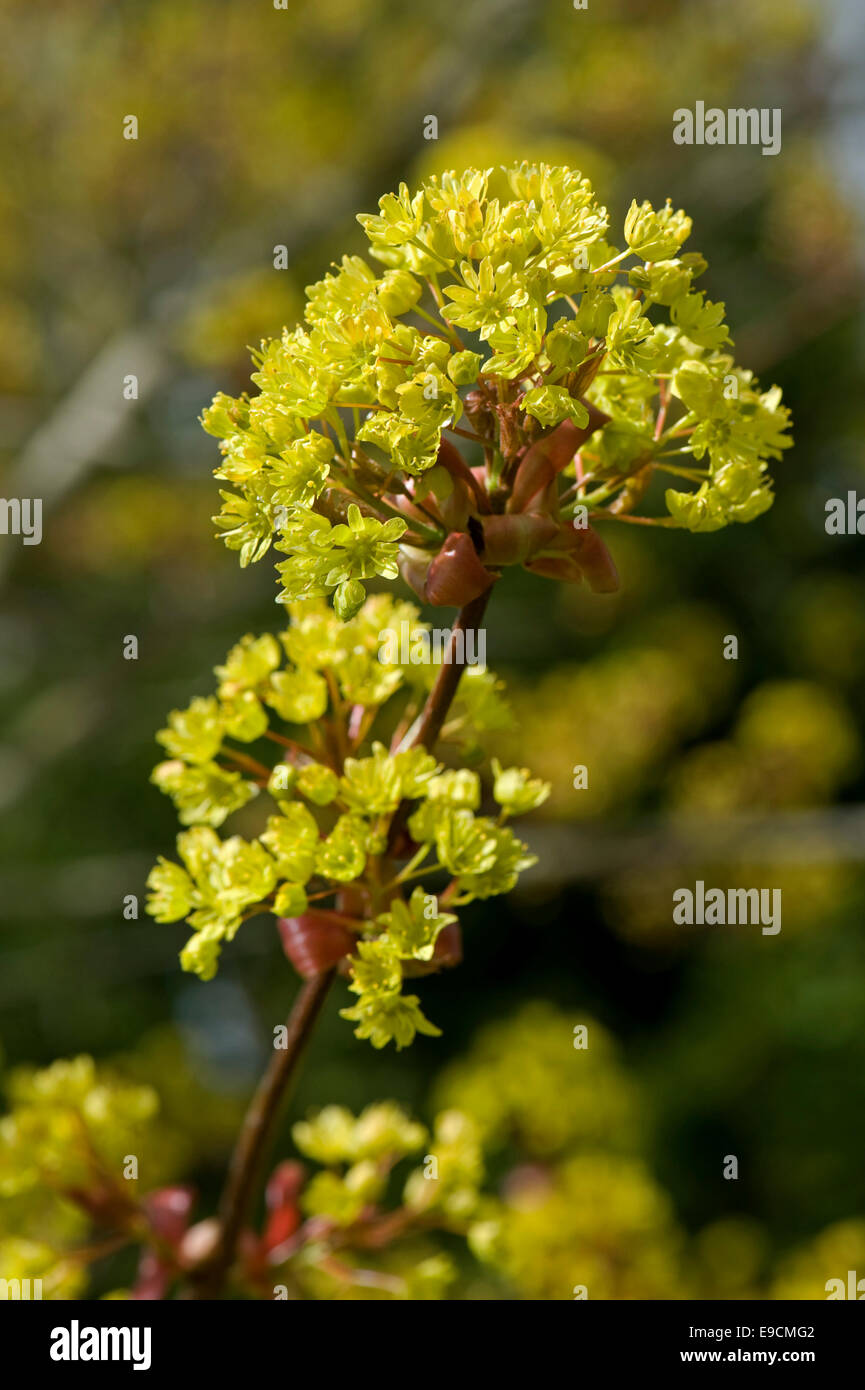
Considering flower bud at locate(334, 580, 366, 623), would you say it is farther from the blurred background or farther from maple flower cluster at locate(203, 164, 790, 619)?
the blurred background

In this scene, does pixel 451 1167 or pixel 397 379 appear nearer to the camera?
pixel 397 379

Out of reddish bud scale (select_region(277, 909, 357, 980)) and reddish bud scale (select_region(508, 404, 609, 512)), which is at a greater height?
reddish bud scale (select_region(508, 404, 609, 512))

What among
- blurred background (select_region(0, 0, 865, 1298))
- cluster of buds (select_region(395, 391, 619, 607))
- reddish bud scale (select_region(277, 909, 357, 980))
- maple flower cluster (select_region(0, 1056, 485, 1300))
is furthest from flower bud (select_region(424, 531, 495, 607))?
blurred background (select_region(0, 0, 865, 1298))

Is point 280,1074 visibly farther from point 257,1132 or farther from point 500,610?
point 500,610

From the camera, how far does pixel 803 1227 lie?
4.38 metres

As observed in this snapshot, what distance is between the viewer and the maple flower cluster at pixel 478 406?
3.22 feet

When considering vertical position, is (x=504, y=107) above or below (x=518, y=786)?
above

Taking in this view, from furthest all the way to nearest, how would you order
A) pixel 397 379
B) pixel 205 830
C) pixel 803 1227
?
pixel 803 1227, pixel 205 830, pixel 397 379

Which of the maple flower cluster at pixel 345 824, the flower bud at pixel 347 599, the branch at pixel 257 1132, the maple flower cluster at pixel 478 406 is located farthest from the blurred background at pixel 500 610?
the flower bud at pixel 347 599

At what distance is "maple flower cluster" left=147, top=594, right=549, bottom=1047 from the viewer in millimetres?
1123

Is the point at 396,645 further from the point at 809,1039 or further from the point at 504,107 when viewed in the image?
the point at 504,107

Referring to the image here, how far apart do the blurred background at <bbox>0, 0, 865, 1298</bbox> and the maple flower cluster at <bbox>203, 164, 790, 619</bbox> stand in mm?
2507
